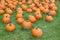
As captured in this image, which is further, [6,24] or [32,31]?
[6,24]

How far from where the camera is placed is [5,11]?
5.64 metres

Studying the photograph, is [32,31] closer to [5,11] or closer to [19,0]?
[5,11]

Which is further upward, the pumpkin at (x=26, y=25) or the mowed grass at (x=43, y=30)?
the pumpkin at (x=26, y=25)

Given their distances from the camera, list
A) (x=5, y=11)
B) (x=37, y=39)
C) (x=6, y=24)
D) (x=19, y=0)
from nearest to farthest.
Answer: (x=37, y=39)
(x=6, y=24)
(x=5, y=11)
(x=19, y=0)

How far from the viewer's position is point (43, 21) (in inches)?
193

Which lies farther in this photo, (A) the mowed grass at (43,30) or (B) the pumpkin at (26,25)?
(B) the pumpkin at (26,25)

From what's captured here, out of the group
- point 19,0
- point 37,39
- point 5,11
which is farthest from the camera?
point 19,0

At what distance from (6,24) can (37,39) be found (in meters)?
1.12

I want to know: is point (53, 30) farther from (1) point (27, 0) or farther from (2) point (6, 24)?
(1) point (27, 0)

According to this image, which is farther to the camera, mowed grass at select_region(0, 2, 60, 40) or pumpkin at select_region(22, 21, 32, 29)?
pumpkin at select_region(22, 21, 32, 29)

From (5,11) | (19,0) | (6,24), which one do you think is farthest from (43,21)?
(19,0)

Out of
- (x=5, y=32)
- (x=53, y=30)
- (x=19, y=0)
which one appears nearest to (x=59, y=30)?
(x=53, y=30)

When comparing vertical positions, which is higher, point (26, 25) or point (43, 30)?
point (26, 25)

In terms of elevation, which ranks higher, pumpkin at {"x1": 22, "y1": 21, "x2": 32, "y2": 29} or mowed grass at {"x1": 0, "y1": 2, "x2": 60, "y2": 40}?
pumpkin at {"x1": 22, "y1": 21, "x2": 32, "y2": 29}
